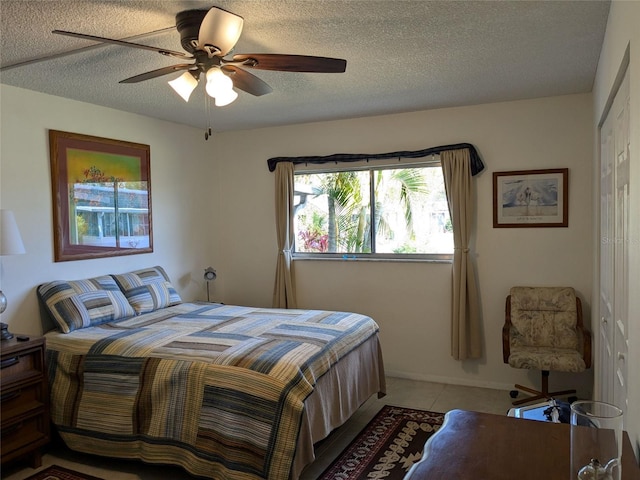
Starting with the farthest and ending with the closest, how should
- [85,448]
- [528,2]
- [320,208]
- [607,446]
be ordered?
1. [320,208]
2. [85,448]
3. [528,2]
4. [607,446]

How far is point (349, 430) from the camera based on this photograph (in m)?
3.40

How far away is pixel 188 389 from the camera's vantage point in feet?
8.74

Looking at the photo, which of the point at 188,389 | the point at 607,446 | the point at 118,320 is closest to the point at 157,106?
the point at 118,320

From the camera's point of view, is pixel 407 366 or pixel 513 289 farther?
pixel 407 366

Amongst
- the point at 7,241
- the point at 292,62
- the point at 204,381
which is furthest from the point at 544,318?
the point at 7,241

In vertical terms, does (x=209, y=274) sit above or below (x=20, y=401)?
above

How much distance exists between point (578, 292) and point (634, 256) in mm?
2674

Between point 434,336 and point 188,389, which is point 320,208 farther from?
point 188,389

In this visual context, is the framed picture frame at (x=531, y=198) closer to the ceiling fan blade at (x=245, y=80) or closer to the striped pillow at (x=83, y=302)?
the ceiling fan blade at (x=245, y=80)

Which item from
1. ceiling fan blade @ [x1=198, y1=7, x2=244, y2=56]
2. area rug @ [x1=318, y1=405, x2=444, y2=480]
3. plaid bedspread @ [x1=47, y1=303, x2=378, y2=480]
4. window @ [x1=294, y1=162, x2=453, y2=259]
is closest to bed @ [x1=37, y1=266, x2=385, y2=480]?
plaid bedspread @ [x1=47, y1=303, x2=378, y2=480]

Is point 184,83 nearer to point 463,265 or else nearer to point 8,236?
point 8,236

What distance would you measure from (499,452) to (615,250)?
1499 millimetres

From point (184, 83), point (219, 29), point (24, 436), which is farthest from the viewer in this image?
point (24, 436)

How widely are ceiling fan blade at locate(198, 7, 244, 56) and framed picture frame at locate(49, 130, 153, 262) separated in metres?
2.06
